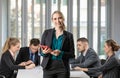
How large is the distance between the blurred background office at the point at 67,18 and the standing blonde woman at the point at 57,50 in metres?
3.17

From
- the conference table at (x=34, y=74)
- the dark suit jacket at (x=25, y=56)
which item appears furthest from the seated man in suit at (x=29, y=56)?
the conference table at (x=34, y=74)

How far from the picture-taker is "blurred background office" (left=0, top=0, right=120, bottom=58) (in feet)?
19.9

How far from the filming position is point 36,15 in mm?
6145

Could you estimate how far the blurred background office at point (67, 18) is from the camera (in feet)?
19.9

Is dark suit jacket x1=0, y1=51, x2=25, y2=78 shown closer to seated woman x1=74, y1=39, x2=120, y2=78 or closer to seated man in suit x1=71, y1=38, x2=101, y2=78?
seated man in suit x1=71, y1=38, x2=101, y2=78

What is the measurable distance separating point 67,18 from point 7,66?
8.44ft

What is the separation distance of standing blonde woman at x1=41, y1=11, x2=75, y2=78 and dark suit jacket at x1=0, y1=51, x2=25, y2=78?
3.56 feet

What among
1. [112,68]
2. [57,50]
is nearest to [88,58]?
[112,68]

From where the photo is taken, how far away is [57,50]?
287cm

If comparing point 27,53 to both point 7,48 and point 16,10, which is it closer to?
point 7,48

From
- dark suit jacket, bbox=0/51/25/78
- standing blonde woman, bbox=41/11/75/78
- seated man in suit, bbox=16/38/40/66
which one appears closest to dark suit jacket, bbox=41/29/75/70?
standing blonde woman, bbox=41/11/75/78

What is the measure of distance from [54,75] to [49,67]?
0.34 feet

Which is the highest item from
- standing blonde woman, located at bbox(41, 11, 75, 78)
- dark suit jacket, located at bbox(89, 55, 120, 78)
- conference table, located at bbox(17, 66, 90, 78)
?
standing blonde woman, located at bbox(41, 11, 75, 78)

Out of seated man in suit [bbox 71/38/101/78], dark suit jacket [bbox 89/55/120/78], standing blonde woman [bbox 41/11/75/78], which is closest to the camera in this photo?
standing blonde woman [bbox 41/11/75/78]
